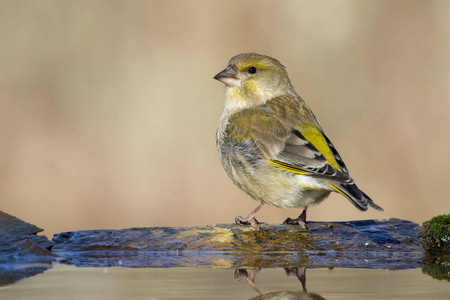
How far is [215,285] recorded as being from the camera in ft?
13.3

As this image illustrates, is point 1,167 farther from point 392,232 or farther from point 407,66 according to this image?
point 392,232

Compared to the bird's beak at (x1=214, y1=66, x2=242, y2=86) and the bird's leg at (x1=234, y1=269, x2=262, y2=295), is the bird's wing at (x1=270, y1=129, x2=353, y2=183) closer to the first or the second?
the bird's beak at (x1=214, y1=66, x2=242, y2=86)

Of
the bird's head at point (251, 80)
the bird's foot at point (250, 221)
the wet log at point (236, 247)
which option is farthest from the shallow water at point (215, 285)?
the bird's head at point (251, 80)

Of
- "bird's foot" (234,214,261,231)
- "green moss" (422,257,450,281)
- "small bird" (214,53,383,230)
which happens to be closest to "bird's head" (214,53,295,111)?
"small bird" (214,53,383,230)

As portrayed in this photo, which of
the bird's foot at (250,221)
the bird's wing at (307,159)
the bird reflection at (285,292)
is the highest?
the bird's wing at (307,159)

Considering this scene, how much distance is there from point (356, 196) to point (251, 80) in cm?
217

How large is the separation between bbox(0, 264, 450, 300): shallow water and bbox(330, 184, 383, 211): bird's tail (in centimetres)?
65

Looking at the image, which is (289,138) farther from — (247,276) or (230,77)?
(247,276)

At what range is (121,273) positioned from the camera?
4.47 m

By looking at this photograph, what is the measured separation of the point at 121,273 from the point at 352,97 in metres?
8.47

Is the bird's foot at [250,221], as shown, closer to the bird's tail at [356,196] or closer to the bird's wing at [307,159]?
the bird's wing at [307,159]

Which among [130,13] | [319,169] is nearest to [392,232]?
[319,169]

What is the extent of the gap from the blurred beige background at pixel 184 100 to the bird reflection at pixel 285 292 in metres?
6.82

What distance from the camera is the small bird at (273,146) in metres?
5.79
